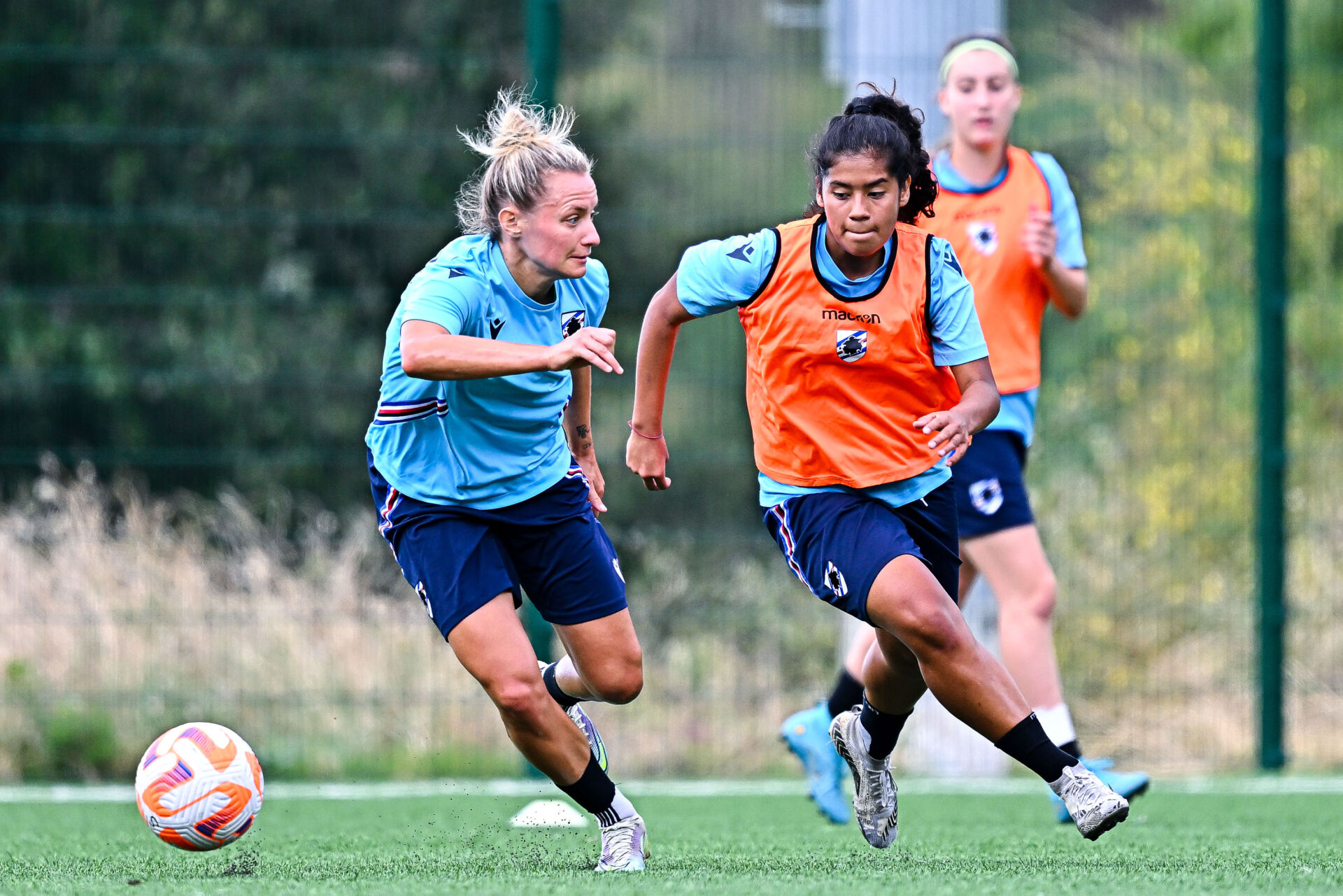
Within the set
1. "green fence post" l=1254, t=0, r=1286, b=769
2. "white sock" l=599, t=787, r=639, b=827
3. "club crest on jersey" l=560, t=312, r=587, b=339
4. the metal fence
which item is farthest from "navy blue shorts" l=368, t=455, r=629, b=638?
"green fence post" l=1254, t=0, r=1286, b=769

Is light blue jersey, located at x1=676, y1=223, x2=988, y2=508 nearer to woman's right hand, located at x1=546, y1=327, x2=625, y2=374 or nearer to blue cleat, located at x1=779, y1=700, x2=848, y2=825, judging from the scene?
woman's right hand, located at x1=546, y1=327, x2=625, y2=374

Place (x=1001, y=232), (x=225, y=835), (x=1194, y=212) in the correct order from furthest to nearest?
(x=1194, y=212), (x=1001, y=232), (x=225, y=835)

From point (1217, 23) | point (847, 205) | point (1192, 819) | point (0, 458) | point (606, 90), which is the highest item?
point (1217, 23)

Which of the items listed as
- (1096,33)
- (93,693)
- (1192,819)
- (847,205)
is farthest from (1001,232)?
(93,693)

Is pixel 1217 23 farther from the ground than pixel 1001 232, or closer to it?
farther from the ground

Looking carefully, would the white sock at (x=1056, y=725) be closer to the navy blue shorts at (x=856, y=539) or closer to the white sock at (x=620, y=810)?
the navy blue shorts at (x=856, y=539)

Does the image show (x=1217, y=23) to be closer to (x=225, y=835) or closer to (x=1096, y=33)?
(x=1096, y=33)

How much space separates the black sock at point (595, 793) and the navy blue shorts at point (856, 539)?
27.7 inches

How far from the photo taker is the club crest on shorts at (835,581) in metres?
4.09

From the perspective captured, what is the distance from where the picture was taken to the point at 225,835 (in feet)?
13.1

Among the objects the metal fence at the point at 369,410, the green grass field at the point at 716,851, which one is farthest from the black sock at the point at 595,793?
the metal fence at the point at 369,410

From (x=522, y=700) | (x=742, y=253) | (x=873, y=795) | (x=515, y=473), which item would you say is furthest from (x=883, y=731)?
(x=742, y=253)

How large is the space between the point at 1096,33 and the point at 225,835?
17.6 ft

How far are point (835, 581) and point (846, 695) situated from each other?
1444mm
